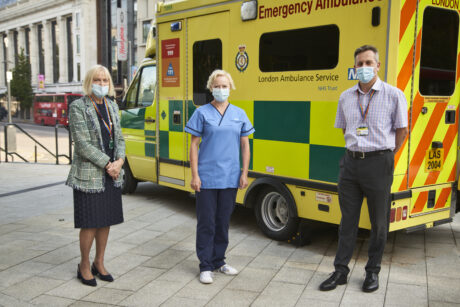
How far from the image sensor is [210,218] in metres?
3.87

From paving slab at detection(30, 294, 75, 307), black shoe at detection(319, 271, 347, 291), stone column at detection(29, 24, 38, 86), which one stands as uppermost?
stone column at detection(29, 24, 38, 86)

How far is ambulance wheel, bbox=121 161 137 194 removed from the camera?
287 inches

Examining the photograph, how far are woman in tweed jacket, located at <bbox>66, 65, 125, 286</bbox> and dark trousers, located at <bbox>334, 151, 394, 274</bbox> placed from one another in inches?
69.9

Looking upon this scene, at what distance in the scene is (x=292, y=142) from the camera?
4.62m

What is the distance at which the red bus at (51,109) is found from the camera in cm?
3603

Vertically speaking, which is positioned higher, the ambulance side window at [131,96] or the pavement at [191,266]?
the ambulance side window at [131,96]

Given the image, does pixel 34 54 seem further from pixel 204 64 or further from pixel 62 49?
pixel 204 64

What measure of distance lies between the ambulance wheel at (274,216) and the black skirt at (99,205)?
1737 mm

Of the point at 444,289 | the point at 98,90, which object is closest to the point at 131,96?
the point at 98,90

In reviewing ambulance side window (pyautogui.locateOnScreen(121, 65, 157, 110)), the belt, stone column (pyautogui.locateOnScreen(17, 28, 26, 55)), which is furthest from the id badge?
stone column (pyautogui.locateOnScreen(17, 28, 26, 55))

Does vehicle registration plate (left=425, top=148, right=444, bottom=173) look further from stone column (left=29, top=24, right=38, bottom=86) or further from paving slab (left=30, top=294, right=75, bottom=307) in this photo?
stone column (left=29, top=24, right=38, bottom=86)

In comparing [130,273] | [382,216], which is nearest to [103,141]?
[130,273]

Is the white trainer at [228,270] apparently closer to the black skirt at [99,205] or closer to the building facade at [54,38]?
the black skirt at [99,205]

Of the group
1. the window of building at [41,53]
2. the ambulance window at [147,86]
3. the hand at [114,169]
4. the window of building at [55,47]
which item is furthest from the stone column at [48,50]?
the hand at [114,169]
